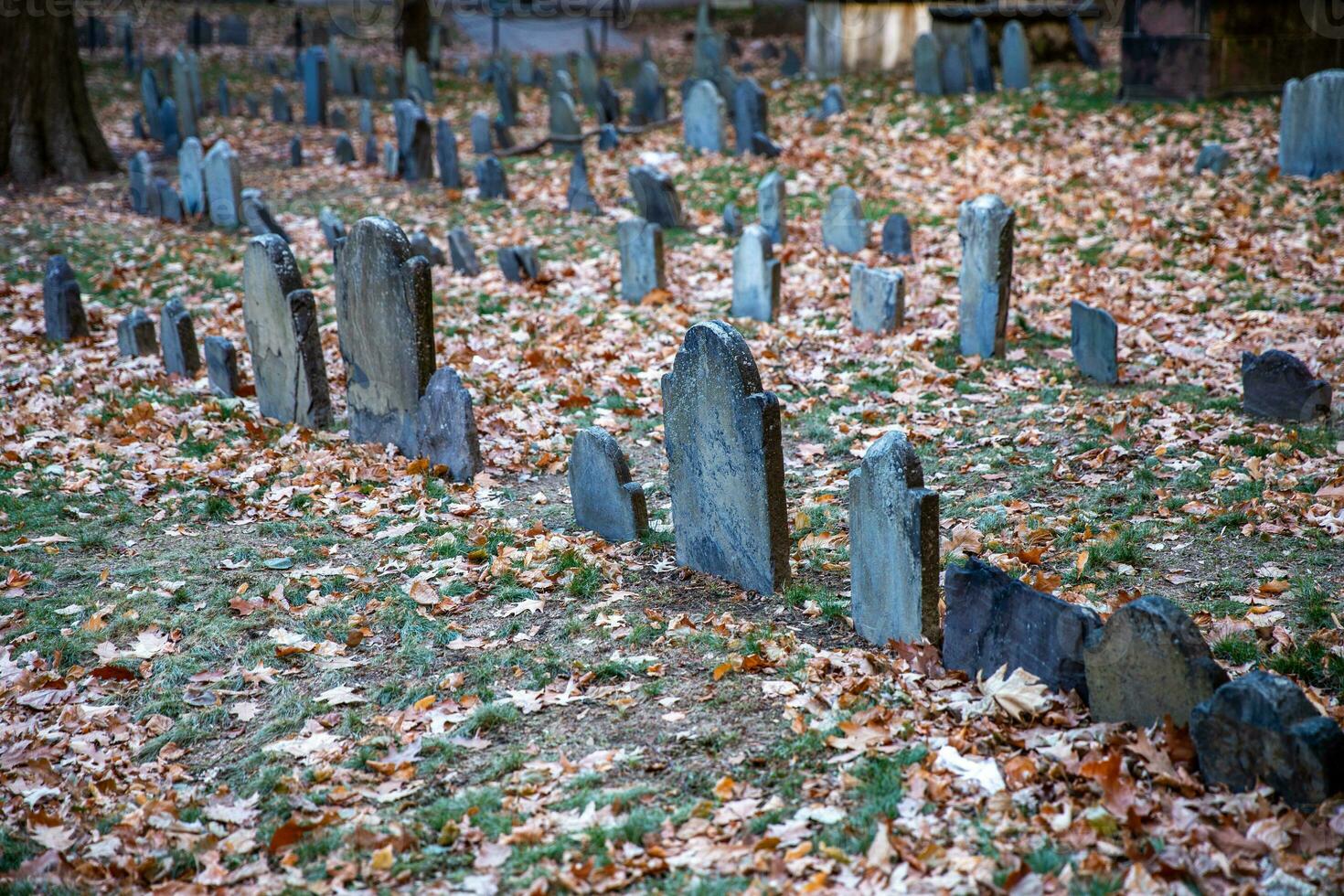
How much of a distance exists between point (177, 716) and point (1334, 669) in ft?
13.9

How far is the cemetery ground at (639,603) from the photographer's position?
12.0 ft

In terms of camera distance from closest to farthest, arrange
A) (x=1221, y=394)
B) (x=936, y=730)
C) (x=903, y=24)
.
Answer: (x=936, y=730), (x=1221, y=394), (x=903, y=24)

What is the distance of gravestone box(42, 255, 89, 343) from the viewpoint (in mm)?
9562

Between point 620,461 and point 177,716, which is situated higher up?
point 620,461

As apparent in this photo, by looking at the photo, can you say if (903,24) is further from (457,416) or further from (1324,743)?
(1324,743)

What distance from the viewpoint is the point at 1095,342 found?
26.0 feet

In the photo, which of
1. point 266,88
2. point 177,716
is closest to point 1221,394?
point 177,716

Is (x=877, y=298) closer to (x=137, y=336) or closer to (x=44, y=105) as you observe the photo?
(x=137, y=336)

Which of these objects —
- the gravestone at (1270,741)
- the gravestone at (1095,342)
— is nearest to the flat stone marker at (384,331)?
the gravestone at (1095,342)

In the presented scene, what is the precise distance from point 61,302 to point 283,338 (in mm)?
3124

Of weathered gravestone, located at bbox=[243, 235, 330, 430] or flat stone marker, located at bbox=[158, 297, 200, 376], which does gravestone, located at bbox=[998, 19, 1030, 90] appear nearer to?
flat stone marker, located at bbox=[158, 297, 200, 376]

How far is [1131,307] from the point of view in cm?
938

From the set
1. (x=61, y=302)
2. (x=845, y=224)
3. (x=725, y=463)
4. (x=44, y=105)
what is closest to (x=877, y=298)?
(x=845, y=224)

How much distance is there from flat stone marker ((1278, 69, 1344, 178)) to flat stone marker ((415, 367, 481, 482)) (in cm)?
956
